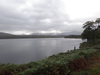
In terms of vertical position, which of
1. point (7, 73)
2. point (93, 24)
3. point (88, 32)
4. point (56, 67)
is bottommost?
point (7, 73)

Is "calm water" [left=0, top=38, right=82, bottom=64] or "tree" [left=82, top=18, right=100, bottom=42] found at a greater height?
"tree" [left=82, top=18, right=100, bottom=42]

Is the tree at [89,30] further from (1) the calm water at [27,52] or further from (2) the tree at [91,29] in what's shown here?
(1) the calm water at [27,52]

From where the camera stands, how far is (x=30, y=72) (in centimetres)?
668

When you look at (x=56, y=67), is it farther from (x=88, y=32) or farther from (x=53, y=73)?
(x=88, y=32)

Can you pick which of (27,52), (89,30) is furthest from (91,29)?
(27,52)

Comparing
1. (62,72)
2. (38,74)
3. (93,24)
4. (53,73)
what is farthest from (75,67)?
(93,24)

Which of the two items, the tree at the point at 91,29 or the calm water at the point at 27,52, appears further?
the tree at the point at 91,29

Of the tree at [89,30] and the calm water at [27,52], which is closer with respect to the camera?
the calm water at [27,52]

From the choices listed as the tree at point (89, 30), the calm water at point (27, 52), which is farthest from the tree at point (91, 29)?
the calm water at point (27, 52)

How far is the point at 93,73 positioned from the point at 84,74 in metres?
0.67

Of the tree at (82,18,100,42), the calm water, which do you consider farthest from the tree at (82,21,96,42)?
the calm water

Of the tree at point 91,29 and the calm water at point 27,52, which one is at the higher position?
the tree at point 91,29

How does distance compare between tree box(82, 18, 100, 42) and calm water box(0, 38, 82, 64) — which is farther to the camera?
tree box(82, 18, 100, 42)

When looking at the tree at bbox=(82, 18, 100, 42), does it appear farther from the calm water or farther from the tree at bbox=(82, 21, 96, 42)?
the calm water
